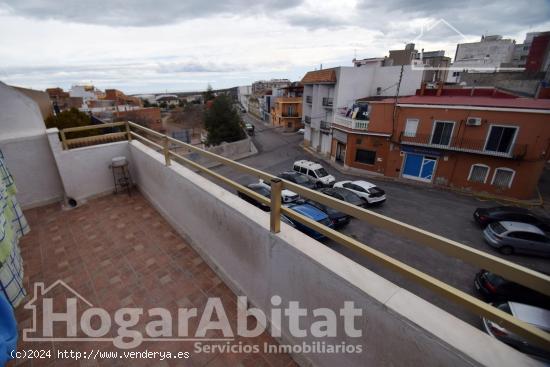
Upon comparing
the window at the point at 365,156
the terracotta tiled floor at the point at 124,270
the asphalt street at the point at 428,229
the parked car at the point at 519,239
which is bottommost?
the asphalt street at the point at 428,229

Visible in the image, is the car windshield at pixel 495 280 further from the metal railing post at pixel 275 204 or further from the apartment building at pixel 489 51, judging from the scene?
the apartment building at pixel 489 51

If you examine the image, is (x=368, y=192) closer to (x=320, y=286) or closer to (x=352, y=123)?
(x=352, y=123)

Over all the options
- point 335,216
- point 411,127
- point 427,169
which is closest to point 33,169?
point 335,216

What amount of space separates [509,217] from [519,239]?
160 cm

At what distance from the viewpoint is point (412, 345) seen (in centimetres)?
140

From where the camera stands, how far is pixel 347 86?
1986cm

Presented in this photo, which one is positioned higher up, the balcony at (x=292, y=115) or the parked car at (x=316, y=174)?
the balcony at (x=292, y=115)

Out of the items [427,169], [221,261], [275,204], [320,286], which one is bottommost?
[427,169]

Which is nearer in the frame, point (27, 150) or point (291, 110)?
point (27, 150)

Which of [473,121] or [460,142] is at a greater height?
[473,121]

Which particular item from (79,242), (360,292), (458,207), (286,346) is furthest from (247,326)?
(458,207)

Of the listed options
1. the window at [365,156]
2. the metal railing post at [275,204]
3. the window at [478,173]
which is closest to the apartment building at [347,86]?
the window at [365,156]

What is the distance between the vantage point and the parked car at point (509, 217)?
9.16m

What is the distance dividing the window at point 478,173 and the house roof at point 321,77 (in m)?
11.4
